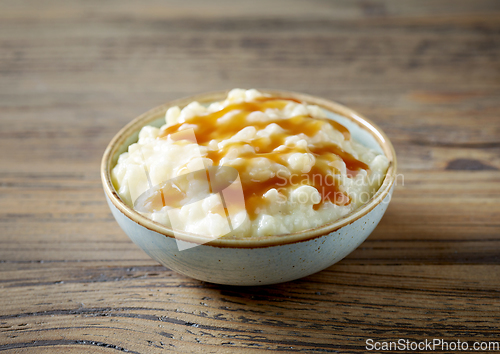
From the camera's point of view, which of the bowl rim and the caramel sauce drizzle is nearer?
the bowl rim

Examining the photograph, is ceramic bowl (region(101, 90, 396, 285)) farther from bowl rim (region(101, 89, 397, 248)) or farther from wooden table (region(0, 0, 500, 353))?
wooden table (region(0, 0, 500, 353))

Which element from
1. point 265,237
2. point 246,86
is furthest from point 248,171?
point 246,86

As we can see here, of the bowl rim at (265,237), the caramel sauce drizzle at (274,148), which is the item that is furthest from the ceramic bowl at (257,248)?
the caramel sauce drizzle at (274,148)

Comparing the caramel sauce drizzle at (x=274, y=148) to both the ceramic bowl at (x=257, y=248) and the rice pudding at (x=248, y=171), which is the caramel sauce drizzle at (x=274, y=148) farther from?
the ceramic bowl at (x=257, y=248)

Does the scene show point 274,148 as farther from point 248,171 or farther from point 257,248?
point 257,248

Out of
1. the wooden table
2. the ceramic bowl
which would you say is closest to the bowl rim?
the ceramic bowl

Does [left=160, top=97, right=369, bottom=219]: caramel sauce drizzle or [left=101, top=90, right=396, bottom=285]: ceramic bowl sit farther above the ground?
[left=160, top=97, right=369, bottom=219]: caramel sauce drizzle

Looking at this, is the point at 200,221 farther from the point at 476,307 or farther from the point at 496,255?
the point at 496,255
